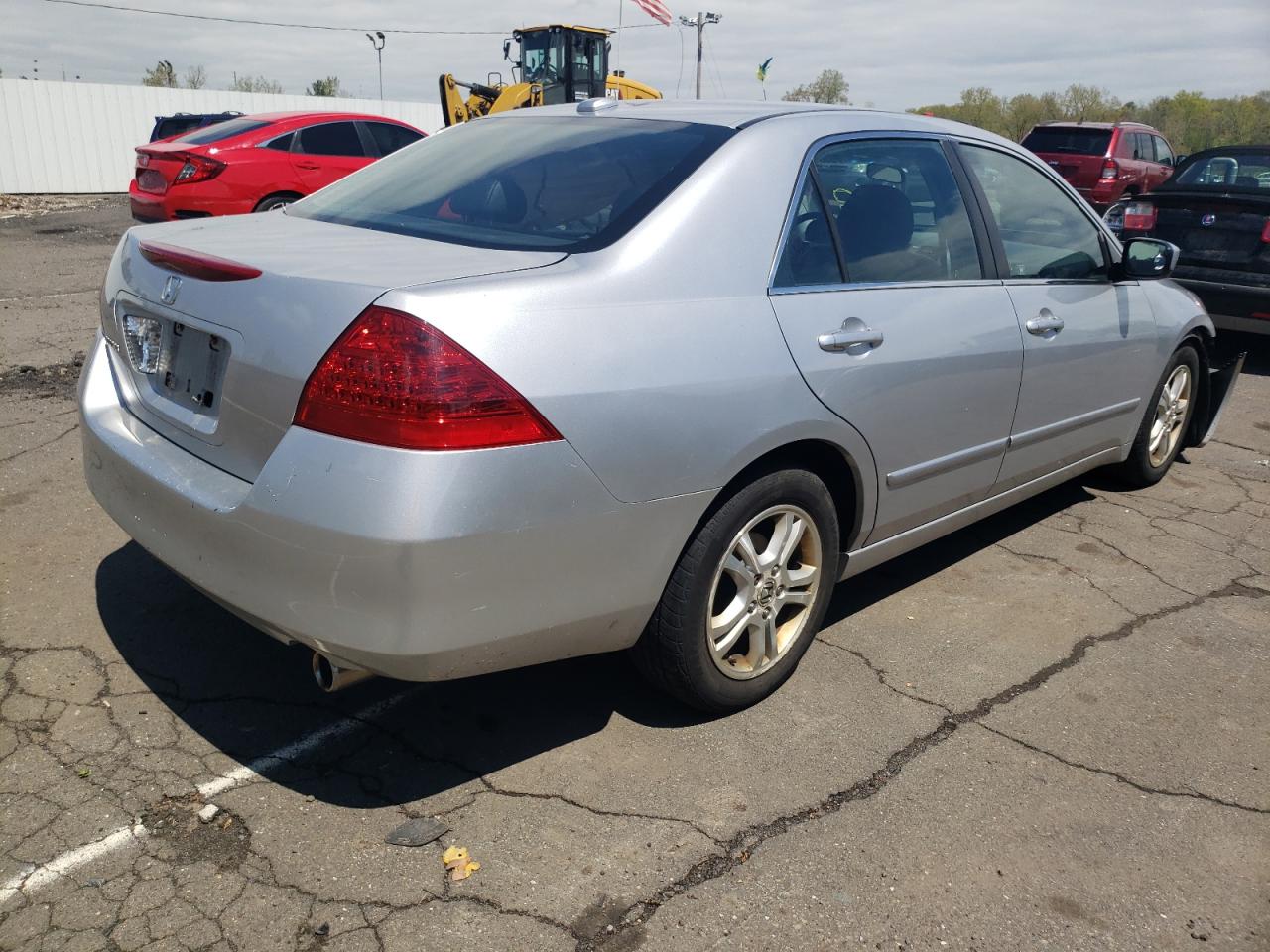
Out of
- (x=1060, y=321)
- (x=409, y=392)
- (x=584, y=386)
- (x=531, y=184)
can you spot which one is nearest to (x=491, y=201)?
(x=531, y=184)

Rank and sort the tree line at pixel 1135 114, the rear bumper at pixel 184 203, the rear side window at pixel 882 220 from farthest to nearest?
the tree line at pixel 1135 114 → the rear bumper at pixel 184 203 → the rear side window at pixel 882 220

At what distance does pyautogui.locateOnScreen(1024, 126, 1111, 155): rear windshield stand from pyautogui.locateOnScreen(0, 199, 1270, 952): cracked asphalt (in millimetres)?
14474

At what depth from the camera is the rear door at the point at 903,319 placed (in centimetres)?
293

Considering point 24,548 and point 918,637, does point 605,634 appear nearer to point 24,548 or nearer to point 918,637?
point 918,637

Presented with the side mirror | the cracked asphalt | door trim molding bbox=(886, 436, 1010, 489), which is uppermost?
the side mirror

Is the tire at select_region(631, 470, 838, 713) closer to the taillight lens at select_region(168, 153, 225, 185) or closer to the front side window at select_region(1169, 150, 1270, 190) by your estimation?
the front side window at select_region(1169, 150, 1270, 190)

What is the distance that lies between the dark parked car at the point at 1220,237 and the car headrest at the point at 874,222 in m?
5.59

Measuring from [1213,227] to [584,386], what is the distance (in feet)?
24.2

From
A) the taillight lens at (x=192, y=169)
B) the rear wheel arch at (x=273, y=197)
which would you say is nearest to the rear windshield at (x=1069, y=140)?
the rear wheel arch at (x=273, y=197)

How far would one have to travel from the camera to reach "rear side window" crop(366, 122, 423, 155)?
12.9 m

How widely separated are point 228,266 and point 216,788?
50.1 inches

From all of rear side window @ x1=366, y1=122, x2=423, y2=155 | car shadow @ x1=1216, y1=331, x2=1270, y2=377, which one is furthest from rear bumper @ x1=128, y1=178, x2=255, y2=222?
car shadow @ x1=1216, y1=331, x2=1270, y2=377

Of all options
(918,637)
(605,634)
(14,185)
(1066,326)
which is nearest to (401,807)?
(605,634)

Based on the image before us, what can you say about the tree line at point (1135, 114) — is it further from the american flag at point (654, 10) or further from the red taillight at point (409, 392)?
the red taillight at point (409, 392)
